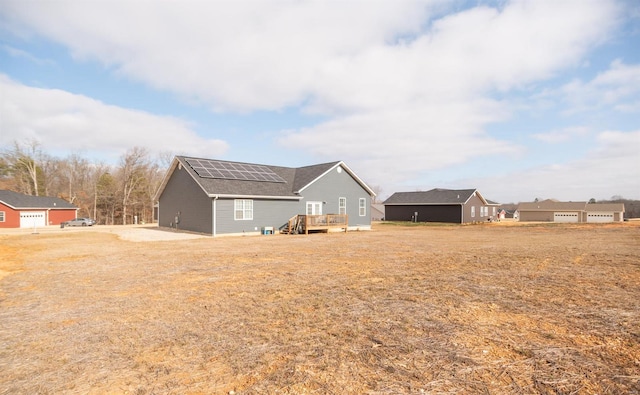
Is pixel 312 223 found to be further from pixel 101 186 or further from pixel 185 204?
pixel 101 186

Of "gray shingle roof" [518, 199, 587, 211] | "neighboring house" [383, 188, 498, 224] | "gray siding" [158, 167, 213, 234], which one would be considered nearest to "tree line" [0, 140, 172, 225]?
"gray siding" [158, 167, 213, 234]

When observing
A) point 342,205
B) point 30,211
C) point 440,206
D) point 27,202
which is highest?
point 27,202

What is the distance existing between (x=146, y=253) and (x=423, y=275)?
11.0 meters

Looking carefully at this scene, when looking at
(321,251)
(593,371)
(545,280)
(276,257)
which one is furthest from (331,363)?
(321,251)

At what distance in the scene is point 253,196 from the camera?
23.6m

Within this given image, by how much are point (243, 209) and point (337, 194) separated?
8.74 m

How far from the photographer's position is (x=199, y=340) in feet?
15.3

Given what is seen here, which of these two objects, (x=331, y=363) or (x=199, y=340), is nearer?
(x=331, y=363)

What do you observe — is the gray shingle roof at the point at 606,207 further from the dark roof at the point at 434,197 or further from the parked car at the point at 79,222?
the parked car at the point at 79,222

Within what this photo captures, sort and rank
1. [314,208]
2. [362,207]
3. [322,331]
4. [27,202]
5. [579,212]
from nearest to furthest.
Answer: [322,331], [314,208], [362,207], [27,202], [579,212]

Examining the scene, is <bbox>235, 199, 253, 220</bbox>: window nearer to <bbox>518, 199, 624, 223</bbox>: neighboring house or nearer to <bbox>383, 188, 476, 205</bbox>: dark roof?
<bbox>383, 188, 476, 205</bbox>: dark roof

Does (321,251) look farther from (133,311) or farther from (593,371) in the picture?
(593,371)

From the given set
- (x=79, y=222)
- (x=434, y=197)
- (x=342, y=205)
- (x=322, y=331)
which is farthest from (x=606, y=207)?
(x=79, y=222)

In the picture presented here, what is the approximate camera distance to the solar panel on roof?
24.2m
